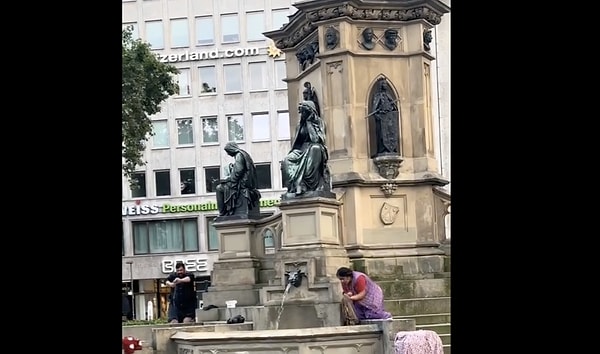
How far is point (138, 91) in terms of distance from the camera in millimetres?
25906

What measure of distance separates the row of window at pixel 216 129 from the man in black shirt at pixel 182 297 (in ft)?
101

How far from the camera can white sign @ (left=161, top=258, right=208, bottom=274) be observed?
146ft

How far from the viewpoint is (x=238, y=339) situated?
10.1 m

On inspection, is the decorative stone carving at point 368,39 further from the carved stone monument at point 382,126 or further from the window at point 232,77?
the window at point 232,77

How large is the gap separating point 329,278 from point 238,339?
240 cm

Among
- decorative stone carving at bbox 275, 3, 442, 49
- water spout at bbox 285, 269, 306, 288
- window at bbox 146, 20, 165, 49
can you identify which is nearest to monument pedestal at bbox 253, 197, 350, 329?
water spout at bbox 285, 269, 306, 288

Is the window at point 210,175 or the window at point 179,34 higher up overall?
the window at point 179,34

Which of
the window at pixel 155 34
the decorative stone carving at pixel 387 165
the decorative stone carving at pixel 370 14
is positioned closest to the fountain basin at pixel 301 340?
the decorative stone carving at pixel 387 165

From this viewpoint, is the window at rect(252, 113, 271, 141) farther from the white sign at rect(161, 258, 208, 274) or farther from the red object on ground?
the red object on ground

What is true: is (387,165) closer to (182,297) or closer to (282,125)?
(182,297)

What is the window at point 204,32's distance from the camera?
154 ft
